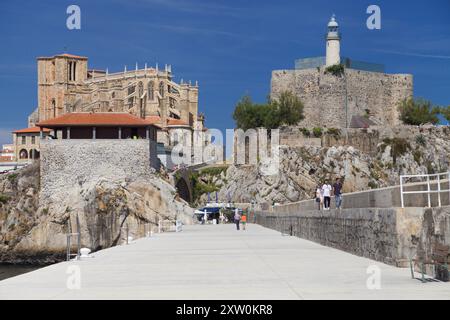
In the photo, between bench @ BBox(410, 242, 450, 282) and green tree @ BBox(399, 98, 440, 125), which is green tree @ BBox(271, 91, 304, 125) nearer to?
green tree @ BBox(399, 98, 440, 125)

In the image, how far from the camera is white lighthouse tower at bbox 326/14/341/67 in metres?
79.3

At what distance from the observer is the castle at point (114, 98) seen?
109 metres

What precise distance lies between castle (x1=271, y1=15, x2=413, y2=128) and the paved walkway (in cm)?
6208

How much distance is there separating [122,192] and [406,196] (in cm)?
4858

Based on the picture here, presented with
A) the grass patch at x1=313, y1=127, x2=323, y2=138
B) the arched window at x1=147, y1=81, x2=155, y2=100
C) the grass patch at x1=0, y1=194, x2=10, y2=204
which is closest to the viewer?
the grass patch at x1=0, y1=194, x2=10, y2=204

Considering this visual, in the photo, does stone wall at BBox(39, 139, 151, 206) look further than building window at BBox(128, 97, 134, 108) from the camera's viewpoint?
No

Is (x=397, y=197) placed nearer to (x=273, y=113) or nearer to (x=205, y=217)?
(x=205, y=217)

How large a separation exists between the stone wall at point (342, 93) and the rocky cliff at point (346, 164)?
460 cm

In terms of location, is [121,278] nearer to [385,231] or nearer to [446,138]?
[385,231]

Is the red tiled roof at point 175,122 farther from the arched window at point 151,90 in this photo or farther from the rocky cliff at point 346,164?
the rocky cliff at point 346,164

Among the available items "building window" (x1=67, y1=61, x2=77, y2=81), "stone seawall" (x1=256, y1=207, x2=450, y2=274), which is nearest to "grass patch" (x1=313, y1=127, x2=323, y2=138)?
"stone seawall" (x1=256, y1=207, x2=450, y2=274)

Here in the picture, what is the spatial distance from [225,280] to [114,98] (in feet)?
337

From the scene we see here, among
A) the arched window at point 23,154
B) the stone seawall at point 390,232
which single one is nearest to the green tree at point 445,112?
the arched window at point 23,154
